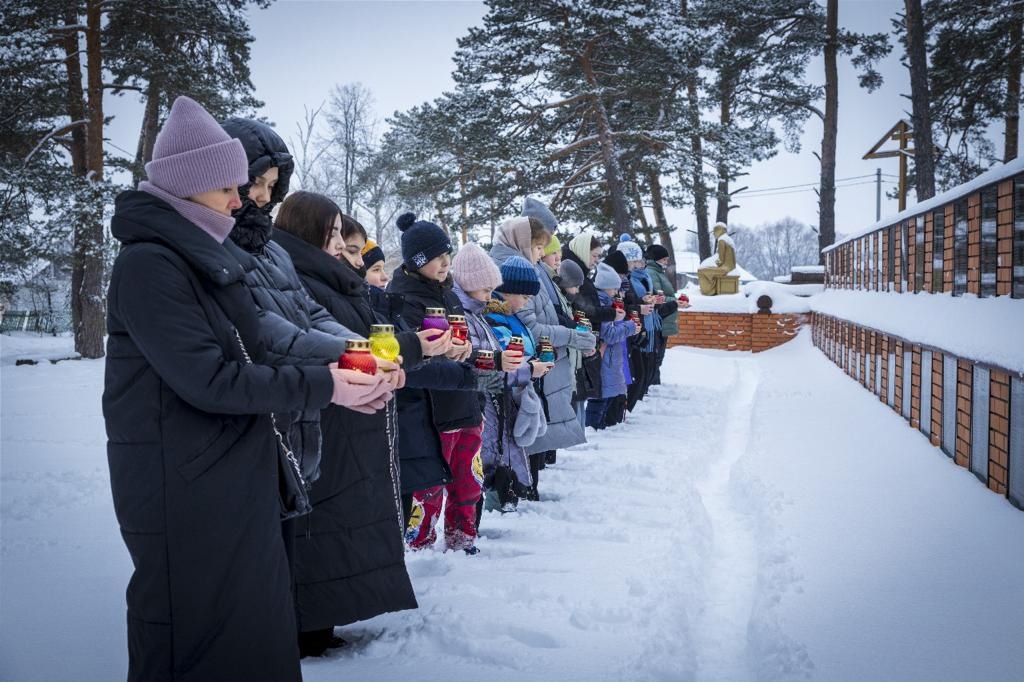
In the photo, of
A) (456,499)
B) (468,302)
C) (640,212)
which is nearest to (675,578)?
(456,499)

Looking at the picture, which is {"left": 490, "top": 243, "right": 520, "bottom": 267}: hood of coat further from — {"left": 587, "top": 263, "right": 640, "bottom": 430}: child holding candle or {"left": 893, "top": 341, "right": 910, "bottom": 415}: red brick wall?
{"left": 893, "top": 341, "right": 910, "bottom": 415}: red brick wall

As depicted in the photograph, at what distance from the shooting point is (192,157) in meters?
2.07

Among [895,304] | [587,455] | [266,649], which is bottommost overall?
[587,455]

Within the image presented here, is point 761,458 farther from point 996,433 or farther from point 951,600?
point 951,600

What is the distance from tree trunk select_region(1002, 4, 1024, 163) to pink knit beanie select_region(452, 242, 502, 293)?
14.6 meters

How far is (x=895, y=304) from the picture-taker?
7.51 metres

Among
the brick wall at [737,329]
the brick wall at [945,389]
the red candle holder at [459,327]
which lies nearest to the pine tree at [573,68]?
the brick wall at [737,329]

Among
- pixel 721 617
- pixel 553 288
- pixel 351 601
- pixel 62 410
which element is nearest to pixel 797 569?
pixel 721 617

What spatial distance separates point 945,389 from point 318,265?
4.40 m

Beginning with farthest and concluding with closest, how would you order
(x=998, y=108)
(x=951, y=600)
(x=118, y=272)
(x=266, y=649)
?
1. (x=998, y=108)
2. (x=951, y=600)
3. (x=266, y=649)
4. (x=118, y=272)

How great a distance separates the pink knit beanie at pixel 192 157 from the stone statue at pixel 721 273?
18090 millimetres

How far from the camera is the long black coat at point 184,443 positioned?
1866 mm

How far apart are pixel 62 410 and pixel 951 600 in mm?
10020

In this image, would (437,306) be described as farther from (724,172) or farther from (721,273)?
(721,273)
